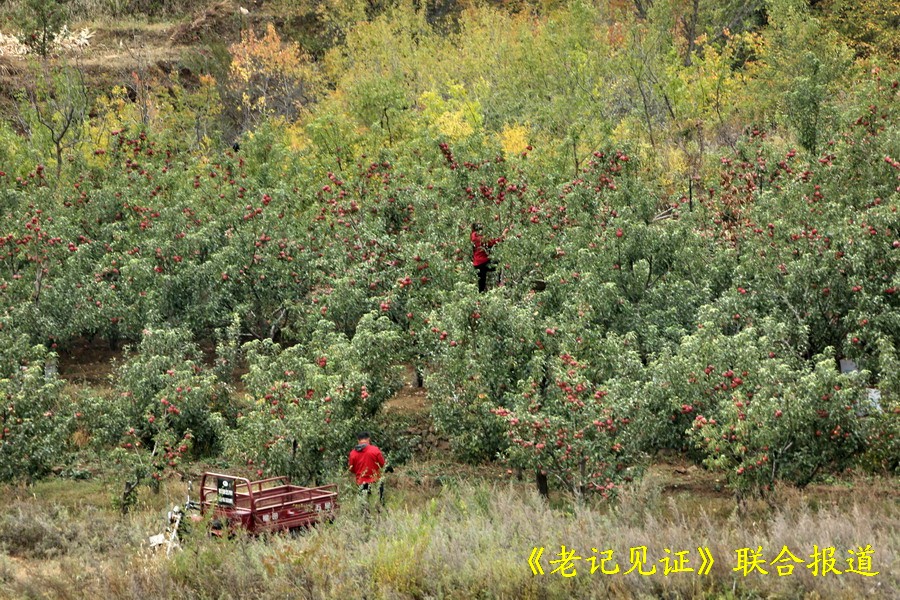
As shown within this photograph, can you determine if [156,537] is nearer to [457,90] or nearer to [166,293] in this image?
[166,293]

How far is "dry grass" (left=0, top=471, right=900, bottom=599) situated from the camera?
10.6m

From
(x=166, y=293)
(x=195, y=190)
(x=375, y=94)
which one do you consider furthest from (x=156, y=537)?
(x=375, y=94)

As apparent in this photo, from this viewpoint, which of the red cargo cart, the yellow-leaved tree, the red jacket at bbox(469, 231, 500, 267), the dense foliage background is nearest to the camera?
the red cargo cart

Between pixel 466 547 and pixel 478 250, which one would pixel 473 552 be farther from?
pixel 478 250

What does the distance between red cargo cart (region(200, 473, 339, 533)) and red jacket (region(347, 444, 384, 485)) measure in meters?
0.40

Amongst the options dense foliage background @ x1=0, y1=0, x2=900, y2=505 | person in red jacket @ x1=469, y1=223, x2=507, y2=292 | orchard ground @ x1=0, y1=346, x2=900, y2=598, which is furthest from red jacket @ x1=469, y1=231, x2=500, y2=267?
orchard ground @ x1=0, y1=346, x2=900, y2=598

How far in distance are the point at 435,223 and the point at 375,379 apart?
5189 mm

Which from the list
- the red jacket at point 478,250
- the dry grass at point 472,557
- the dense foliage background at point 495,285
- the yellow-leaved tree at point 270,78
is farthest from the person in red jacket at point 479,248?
the yellow-leaved tree at point 270,78

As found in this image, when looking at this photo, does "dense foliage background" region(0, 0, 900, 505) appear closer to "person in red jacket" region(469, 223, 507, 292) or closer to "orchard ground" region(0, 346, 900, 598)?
"person in red jacket" region(469, 223, 507, 292)

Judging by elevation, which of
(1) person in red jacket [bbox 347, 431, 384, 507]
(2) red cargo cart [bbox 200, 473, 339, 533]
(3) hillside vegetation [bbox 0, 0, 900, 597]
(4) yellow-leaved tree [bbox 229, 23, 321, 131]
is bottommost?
(2) red cargo cart [bbox 200, 473, 339, 533]

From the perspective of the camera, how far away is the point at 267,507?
1396cm

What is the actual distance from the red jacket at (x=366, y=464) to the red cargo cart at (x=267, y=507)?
1.32 feet

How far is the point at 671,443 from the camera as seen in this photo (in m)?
15.7

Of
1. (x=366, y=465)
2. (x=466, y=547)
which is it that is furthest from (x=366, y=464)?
(x=466, y=547)
